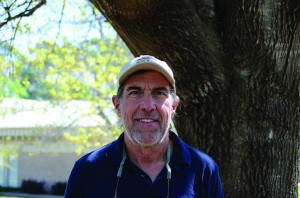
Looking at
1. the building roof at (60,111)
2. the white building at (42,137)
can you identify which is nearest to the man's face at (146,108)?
the building roof at (60,111)

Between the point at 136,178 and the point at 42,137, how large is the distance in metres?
21.4

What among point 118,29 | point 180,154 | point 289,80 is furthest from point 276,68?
point 180,154

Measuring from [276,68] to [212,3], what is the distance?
82 cm

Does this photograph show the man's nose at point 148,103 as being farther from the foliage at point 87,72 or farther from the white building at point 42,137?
the white building at point 42,137

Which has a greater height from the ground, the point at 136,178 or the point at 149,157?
the point at 149,157

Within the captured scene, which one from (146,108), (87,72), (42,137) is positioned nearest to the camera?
(146,108)

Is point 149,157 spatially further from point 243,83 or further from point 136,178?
point 243,83

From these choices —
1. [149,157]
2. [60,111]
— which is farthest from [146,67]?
[60,111]

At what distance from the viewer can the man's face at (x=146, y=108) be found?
2977 millimetres

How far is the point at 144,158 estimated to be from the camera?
3.10m

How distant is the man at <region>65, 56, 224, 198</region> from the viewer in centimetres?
298

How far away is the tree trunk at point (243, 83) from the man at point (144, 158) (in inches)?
54.3

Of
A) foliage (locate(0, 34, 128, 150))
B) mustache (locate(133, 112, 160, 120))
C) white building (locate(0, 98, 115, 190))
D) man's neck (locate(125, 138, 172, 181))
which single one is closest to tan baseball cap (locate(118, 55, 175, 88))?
mustache (locate(133, 112, 160, 120))

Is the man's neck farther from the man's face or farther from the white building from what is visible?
the white building
